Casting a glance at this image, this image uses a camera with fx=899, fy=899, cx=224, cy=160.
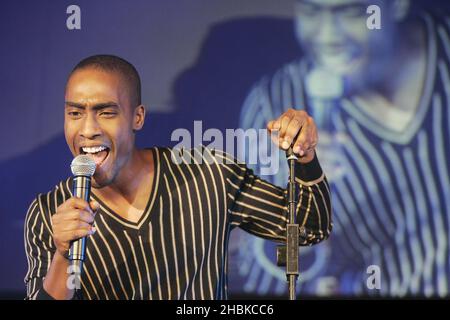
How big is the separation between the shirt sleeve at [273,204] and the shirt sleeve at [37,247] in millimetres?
502

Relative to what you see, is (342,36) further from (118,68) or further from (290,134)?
(290,134)

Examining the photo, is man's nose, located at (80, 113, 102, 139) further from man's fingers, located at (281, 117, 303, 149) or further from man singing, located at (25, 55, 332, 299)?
man's fingers, located at (281, 117, 303, 149)

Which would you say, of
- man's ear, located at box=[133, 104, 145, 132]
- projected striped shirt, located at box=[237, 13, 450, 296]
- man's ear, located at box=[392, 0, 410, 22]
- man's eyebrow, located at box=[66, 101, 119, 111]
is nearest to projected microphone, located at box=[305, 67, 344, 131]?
projected striped shirt, located at box=[237, 13, 450, 296]

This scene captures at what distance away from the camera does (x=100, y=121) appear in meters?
2.41

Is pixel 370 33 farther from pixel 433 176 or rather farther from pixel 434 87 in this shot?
pixel 433 176

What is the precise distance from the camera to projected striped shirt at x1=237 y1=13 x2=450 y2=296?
2803mm

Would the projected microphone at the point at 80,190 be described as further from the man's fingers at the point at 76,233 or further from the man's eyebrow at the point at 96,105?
the man's eyebrow at the point at 96,105

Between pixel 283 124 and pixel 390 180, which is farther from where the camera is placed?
pixel 390 180

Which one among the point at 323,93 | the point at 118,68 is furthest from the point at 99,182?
the point at 323,93

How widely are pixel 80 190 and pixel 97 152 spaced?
426 millimetres

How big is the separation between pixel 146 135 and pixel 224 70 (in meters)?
0.33

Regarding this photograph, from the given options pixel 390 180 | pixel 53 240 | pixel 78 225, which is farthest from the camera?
pixel 390 180

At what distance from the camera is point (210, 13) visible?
2.95m

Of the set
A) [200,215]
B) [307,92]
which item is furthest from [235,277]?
[307,92]
